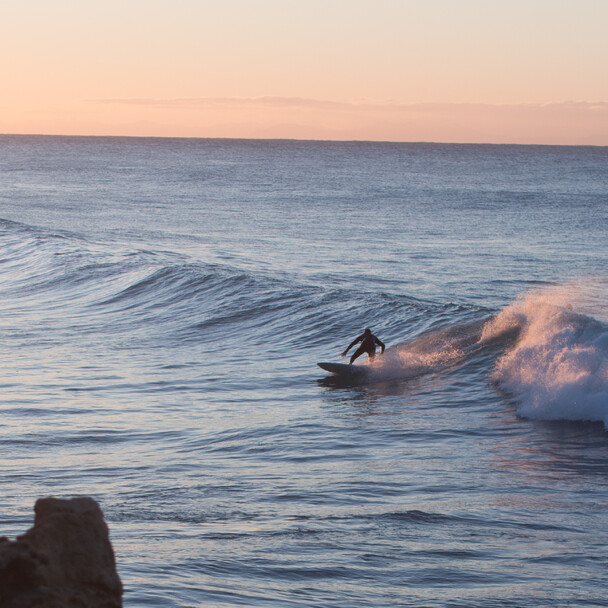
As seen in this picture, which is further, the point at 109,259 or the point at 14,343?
the point at 109,259

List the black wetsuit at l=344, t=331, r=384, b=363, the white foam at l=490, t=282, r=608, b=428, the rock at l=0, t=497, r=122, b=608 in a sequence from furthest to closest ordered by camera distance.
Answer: the black wetsuit at l=344, t=331, r=384, b=363, the white foam at l=490, t=282, r=608, b=428, the rock at l=0, t=497, r=122, b=608

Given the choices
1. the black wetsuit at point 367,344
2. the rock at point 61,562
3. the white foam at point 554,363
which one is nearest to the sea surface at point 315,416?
the white foam at point 554,363

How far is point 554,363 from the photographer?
1872cm

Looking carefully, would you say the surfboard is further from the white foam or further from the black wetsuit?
the white foam

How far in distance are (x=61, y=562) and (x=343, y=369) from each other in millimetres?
15918

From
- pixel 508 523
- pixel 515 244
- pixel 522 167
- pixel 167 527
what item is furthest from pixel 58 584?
pixel 522 167

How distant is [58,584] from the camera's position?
14.1 ft

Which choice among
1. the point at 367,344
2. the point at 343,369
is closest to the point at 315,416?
the point at 343,369

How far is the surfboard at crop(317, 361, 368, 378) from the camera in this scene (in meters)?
20.1

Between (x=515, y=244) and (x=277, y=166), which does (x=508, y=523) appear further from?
(x=277, y=166)

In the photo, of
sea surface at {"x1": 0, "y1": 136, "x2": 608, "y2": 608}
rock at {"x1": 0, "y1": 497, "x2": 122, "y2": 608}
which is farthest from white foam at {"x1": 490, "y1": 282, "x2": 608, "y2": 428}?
rock at {"x1": 0, "y1": 497, "x2": 122, "y2": 608}

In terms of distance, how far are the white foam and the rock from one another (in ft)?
43.2

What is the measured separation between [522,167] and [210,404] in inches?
5579

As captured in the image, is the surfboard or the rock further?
the surfboard
